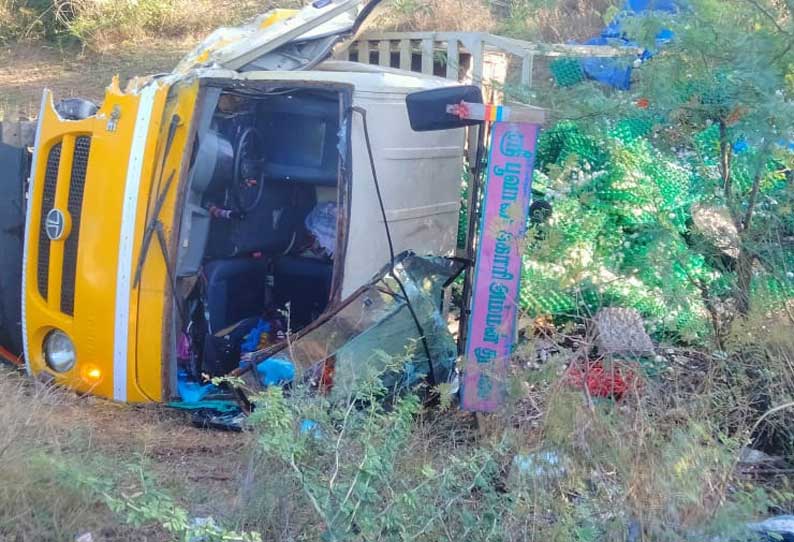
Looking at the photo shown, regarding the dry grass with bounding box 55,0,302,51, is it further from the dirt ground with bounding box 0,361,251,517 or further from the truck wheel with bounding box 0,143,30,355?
the dirt ground with bounding box 0,361,251,517

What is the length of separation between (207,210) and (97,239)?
0.57 m

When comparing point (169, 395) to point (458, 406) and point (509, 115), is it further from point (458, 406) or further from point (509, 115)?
point (509, 115)

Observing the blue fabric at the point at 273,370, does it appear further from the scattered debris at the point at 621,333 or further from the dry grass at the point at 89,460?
the scattered debris at the point at 621,333

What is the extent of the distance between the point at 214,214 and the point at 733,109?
2.58 m

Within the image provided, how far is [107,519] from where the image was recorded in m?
3.08

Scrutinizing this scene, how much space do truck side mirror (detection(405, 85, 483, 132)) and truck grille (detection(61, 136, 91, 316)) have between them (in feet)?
5.78

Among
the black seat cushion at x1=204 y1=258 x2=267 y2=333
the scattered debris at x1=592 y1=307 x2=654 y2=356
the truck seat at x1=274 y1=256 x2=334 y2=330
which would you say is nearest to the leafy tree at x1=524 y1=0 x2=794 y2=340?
the scattered debris at x1=592 y1=307 x2=654 y2=356

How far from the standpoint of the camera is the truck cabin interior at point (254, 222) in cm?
473

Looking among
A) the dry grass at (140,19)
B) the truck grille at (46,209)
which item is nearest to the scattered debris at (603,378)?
the truck grille at (46,209)

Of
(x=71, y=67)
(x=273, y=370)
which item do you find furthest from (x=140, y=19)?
→ (x=273, y=370)

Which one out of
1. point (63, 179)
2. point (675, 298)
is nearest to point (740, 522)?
point (675, 298)

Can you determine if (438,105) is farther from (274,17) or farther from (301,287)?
(274,17)

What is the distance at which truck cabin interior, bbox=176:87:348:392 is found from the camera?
186 inches

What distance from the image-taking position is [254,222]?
17.1 feet
